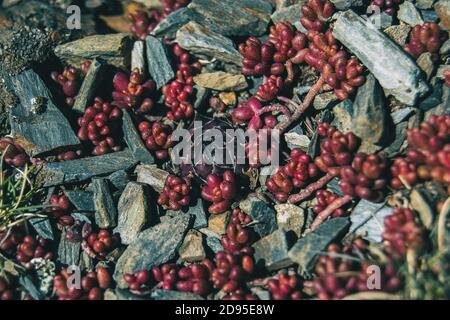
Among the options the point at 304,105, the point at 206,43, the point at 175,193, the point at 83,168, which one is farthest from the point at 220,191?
the point at 206,43

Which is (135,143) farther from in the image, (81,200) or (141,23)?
(141,23)

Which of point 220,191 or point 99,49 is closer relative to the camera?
point 220,191

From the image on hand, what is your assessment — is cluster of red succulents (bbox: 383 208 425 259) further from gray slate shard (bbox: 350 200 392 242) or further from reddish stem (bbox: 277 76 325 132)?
reddish stem (bbox: 277 76 325 132)

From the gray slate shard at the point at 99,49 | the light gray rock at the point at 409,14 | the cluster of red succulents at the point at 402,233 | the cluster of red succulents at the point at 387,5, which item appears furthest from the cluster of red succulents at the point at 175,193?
the light gray rock at the point at 409,14

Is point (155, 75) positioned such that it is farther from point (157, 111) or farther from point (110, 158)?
point (110, 158)
